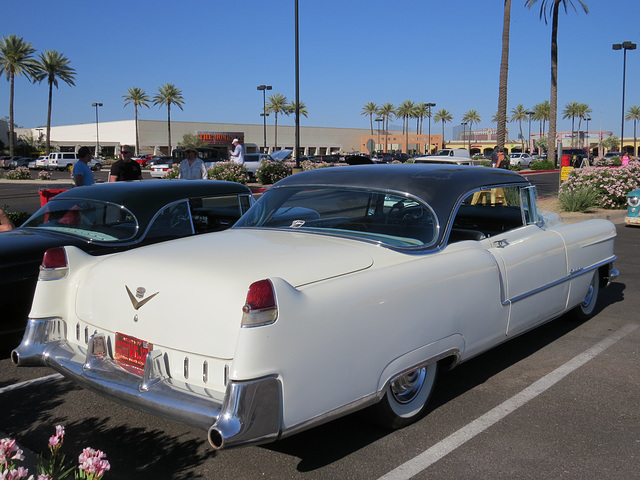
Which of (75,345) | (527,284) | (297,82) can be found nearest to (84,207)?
(75,345)

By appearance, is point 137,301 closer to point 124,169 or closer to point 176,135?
point 124,169

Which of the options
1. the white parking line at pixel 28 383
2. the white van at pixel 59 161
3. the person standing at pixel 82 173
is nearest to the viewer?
the white parking line at pixel 28 383

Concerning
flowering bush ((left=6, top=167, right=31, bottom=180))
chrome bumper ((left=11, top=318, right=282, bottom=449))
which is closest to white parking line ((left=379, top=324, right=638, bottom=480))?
chrome bumper ((left=11, top=318, right=282, bottom=449))

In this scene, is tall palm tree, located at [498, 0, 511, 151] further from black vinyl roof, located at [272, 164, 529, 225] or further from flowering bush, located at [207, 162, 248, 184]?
black vinyl roof, located at [272, 164, 529, 225]

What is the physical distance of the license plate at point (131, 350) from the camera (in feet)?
10.1

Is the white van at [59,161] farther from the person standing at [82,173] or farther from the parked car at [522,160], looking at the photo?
the person standing at [82,173]

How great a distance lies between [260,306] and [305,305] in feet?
0.72

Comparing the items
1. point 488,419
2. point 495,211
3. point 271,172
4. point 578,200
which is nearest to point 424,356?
point 488,419

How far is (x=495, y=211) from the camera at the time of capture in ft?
16.5

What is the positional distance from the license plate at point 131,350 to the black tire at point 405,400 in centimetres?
124

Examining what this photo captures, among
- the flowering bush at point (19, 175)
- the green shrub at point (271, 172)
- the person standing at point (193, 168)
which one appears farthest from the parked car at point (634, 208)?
the flowering bush at point (19, 175)

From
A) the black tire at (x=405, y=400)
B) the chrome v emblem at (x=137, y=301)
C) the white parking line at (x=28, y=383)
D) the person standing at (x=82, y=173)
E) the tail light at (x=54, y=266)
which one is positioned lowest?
the white parking line at (x=28, y=383)

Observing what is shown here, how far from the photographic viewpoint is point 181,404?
273 cm

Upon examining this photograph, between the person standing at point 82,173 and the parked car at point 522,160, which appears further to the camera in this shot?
the parked car at point 522,160
